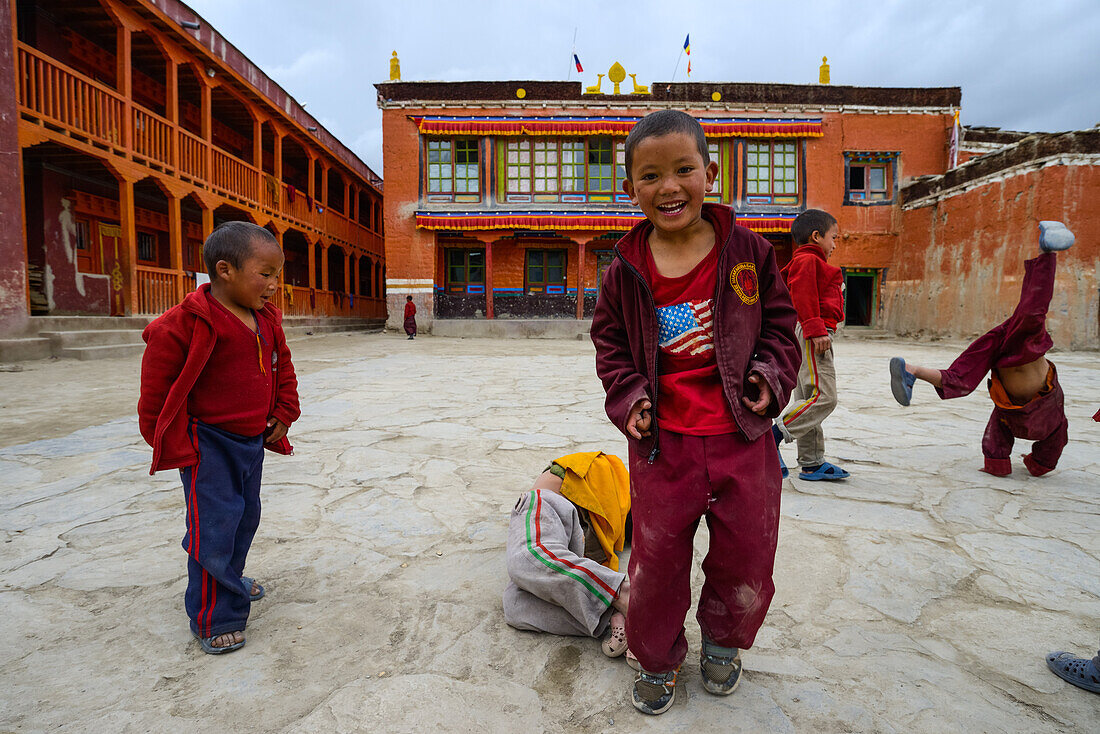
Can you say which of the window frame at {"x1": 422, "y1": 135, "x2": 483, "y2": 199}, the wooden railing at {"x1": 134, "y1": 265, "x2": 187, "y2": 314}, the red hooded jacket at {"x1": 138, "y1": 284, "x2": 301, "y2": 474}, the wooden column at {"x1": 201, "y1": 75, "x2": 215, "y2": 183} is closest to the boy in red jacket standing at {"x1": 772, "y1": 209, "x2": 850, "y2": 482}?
the red hooded jacket at {"x1": 138, "y1": 284, "x2": 301, "y2": 474}

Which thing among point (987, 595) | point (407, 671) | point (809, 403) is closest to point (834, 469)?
point (809, 403)

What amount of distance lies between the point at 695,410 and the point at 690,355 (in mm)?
133

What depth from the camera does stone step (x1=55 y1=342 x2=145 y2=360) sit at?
7.32 metres

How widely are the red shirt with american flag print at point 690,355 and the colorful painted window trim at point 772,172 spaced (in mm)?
16771

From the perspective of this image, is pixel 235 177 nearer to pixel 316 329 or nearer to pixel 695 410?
pixel 316 329

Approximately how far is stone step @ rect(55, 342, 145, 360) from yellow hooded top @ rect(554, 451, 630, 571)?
818cm

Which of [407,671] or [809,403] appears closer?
[407,671]

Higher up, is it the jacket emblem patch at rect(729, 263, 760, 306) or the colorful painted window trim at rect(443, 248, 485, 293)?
the colorful painted window trim at rect(443, 248, 485, 293)

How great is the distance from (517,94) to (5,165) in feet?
38.9

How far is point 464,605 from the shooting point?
1636 mm

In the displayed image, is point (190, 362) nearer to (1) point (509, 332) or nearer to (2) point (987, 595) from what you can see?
(2) point (987, 595)

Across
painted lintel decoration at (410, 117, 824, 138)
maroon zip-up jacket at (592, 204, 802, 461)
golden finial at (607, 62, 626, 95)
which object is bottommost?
maroon zip-up jacket at (592, 204, 802, 461)

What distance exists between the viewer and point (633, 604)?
50.7 inches

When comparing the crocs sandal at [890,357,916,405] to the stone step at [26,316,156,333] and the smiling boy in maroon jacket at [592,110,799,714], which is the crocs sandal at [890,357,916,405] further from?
the stone step at [26,316,156,333]
